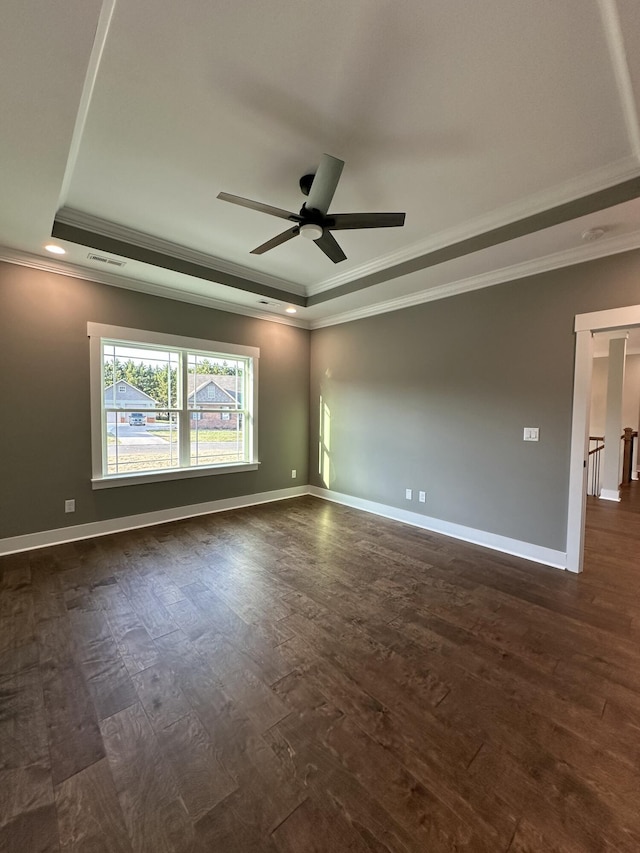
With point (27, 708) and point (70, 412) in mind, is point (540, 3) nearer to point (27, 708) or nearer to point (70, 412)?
point (27, 708)

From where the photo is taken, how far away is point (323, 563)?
3.22 metres

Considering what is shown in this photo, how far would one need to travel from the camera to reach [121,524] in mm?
3951

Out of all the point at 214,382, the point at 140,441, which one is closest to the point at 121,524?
the point at 140,441

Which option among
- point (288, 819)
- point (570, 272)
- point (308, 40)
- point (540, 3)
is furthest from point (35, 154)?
point (570, 272)

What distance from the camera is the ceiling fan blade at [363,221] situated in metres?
2.22

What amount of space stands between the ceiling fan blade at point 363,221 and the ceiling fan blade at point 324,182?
93 mm

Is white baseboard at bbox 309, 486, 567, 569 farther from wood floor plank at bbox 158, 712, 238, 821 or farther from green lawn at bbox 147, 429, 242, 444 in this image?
wood floor plank at bbox 158, 712, 238, 821

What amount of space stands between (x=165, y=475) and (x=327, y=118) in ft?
12.4

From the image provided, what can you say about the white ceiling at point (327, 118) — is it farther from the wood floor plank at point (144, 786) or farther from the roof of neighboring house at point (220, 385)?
the wood floor plank at point (144, 786)

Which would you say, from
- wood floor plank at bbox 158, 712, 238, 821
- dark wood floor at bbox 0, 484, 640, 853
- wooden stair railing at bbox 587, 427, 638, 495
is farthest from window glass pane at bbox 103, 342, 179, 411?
wooden stair railing at bbox 587, 427, 638, 495

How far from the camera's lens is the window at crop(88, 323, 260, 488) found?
3.85 meters

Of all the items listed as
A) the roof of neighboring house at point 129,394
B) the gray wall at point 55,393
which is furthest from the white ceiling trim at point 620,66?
the roof of neighboring house at point 129,394

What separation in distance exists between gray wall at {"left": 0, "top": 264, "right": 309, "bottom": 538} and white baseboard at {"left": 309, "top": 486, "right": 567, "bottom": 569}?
7.77ft

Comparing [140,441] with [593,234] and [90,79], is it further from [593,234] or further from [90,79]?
[593,234]
